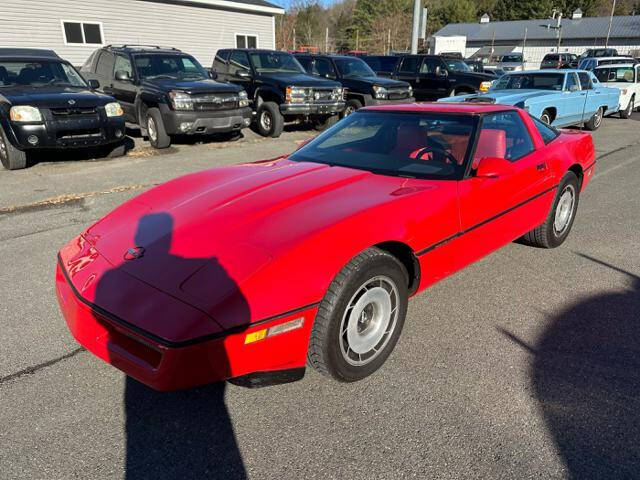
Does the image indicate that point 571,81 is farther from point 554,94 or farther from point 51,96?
point 51,96

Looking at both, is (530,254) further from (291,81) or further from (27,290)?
(291,81)

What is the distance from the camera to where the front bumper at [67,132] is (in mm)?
7332

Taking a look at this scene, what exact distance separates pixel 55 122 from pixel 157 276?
641cm

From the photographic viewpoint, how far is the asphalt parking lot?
2.14m

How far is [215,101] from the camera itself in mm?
9461

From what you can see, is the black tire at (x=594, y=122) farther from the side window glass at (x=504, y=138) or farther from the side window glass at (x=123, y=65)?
the side window glass at (x=123, y=65)

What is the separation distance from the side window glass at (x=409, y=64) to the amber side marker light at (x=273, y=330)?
15448 millimetres

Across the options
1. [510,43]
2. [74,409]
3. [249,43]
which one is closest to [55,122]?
[74,409]

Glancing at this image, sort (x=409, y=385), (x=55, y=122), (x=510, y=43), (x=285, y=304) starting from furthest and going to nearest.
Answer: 1. (x=510, y=43)
2. (x=55, y=122)
3. (x=409, y=385)
4. (x=285, y=304)

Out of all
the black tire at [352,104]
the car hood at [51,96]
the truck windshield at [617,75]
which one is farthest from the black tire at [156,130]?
the truck windshield at [617,75]

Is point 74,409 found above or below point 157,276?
below

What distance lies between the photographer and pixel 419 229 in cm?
284

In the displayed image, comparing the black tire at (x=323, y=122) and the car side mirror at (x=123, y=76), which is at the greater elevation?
the car side mirror at (x=123, y=76)

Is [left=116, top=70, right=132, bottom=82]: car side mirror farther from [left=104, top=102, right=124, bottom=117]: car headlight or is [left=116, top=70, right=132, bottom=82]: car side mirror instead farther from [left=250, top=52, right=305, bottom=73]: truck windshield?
[left=250, top=52, right=305, bottom=73]: truck windshield
